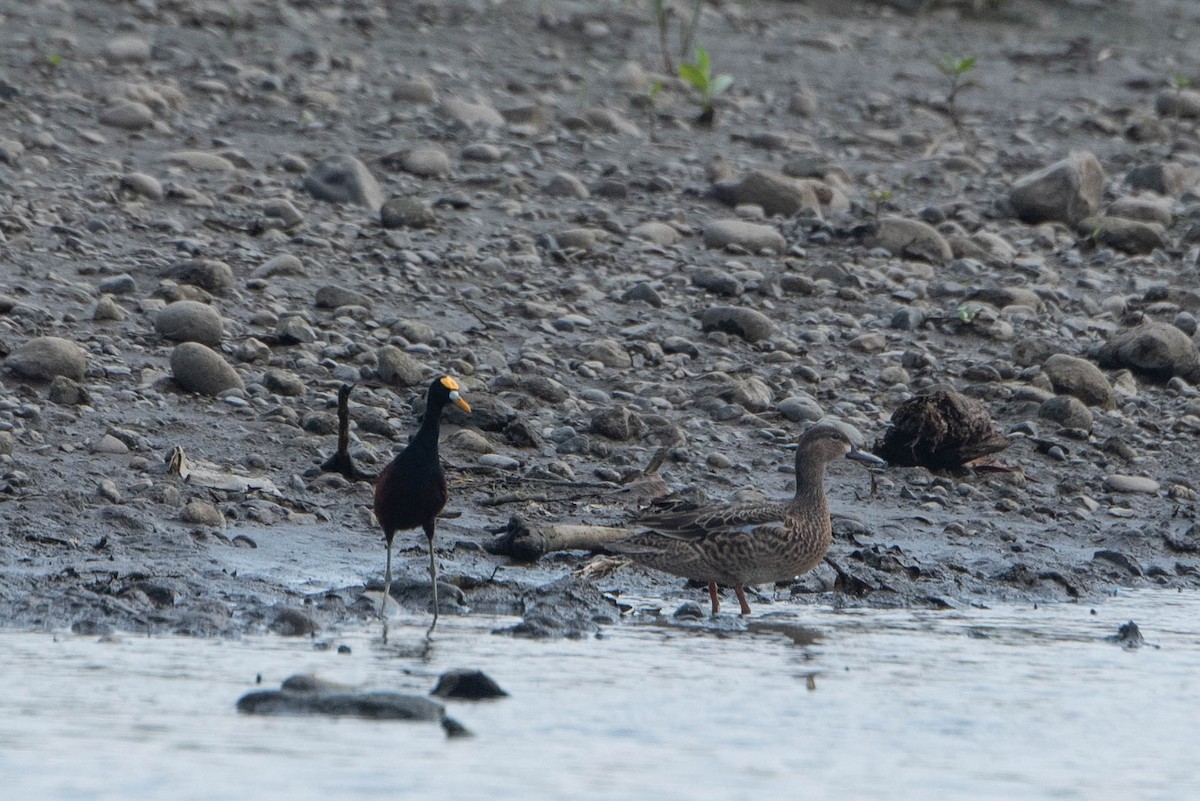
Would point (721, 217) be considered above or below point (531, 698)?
above

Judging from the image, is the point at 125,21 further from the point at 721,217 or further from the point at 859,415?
the point at 859,415

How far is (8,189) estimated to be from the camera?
38.5ft

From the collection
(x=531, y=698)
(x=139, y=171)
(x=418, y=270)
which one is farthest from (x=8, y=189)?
(x=531, y=698)

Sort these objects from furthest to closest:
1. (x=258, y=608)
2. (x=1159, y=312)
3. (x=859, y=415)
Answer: (x=1159, y=312) → (x=859, y=415) → (x=258, y=608)

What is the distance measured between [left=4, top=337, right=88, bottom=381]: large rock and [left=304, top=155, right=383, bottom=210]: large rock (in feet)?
11.8

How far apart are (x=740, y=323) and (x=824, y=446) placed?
8.82 ft

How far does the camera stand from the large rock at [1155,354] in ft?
36.8

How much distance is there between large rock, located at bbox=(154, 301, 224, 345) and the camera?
9.92m

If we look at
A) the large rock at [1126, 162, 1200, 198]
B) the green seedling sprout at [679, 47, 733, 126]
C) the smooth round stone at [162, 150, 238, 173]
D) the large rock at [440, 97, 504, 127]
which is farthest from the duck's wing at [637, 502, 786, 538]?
the large rock at [1126, 162, 1200, 198]

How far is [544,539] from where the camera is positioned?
8.14 metres

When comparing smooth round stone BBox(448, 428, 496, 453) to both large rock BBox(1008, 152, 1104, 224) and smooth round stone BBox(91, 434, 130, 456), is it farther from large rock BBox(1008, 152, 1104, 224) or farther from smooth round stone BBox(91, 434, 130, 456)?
large rock BBox(1008, 152, 1104, 224)

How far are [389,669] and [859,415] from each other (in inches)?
182

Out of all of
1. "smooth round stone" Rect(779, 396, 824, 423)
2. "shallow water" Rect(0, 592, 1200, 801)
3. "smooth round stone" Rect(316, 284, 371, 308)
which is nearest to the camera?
"shallow water" Rect(0, 592, 1200, 801)

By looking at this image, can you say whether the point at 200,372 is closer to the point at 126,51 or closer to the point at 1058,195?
the point at 126,51
